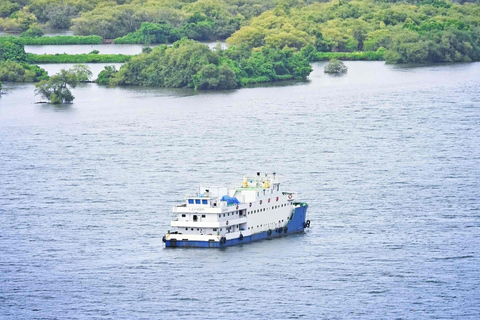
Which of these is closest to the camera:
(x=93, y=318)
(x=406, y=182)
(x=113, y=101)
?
(x=93, y=318)

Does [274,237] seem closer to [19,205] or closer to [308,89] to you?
[19,205]

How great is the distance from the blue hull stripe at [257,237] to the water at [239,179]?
1.87ft

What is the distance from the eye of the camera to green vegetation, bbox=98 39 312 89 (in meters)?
113

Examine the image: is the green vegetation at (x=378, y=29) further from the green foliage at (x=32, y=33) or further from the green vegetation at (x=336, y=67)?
the green foliage at (x=32, y=33)

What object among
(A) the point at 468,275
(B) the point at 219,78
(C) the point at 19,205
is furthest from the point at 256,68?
(A) the point at 468,275

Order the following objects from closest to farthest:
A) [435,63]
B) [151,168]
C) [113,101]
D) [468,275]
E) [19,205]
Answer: [468,275]
[19,205]
[151,168]
[113,101]
[435,63]

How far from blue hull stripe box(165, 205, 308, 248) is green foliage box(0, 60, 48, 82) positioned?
62.6 meters

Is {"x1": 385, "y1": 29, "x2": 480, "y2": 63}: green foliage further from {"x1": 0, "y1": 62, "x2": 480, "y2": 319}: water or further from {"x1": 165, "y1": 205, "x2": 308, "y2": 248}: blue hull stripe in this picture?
{"x1": 165, "y1": 205, "x2": 308, "y2": 248}: blue hull stripe

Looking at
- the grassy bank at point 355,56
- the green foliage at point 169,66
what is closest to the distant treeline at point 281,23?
the grassy bank at point 355,56

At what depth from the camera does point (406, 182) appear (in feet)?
234

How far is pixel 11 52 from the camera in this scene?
4961 inches

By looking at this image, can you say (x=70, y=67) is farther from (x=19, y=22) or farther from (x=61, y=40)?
(x=19, y=22)

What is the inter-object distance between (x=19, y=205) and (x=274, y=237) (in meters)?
13.9

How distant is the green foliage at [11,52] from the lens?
412ft
